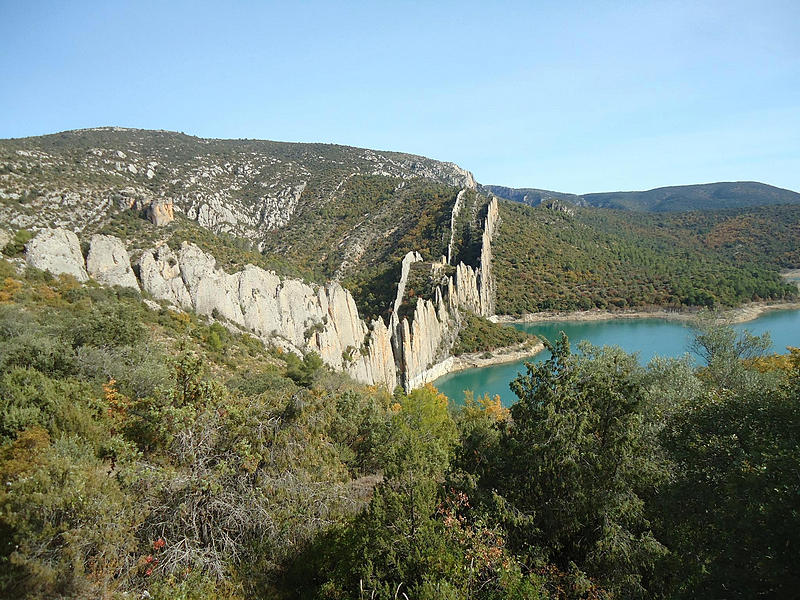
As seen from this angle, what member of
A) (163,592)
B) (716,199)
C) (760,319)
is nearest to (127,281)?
(163,592)

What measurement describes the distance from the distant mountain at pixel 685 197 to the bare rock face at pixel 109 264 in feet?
402

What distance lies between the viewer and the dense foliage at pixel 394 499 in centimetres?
485

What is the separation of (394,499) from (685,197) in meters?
190

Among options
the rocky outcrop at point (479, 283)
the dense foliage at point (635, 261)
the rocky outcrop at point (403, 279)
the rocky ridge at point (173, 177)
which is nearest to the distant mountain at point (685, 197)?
the dense foliage at point (635, 261)

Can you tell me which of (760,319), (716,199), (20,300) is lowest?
(760,319)

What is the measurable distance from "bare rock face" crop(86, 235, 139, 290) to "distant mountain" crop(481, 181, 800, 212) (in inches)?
4821

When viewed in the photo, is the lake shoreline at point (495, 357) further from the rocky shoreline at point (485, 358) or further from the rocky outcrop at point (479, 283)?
the rocky outcrop at point (479, 283)

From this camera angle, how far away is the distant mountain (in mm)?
137625

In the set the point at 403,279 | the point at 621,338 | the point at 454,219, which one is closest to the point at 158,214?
the point at 403,279

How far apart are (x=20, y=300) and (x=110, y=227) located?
13.7 m

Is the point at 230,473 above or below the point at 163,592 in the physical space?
above

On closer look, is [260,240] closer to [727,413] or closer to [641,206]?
[727,413]

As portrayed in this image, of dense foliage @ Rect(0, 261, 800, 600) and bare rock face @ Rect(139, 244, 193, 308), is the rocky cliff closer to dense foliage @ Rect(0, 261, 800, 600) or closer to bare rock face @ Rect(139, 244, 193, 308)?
bare rock face @ Rect(139, 244, 193, 308)

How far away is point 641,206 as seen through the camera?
160 meters
